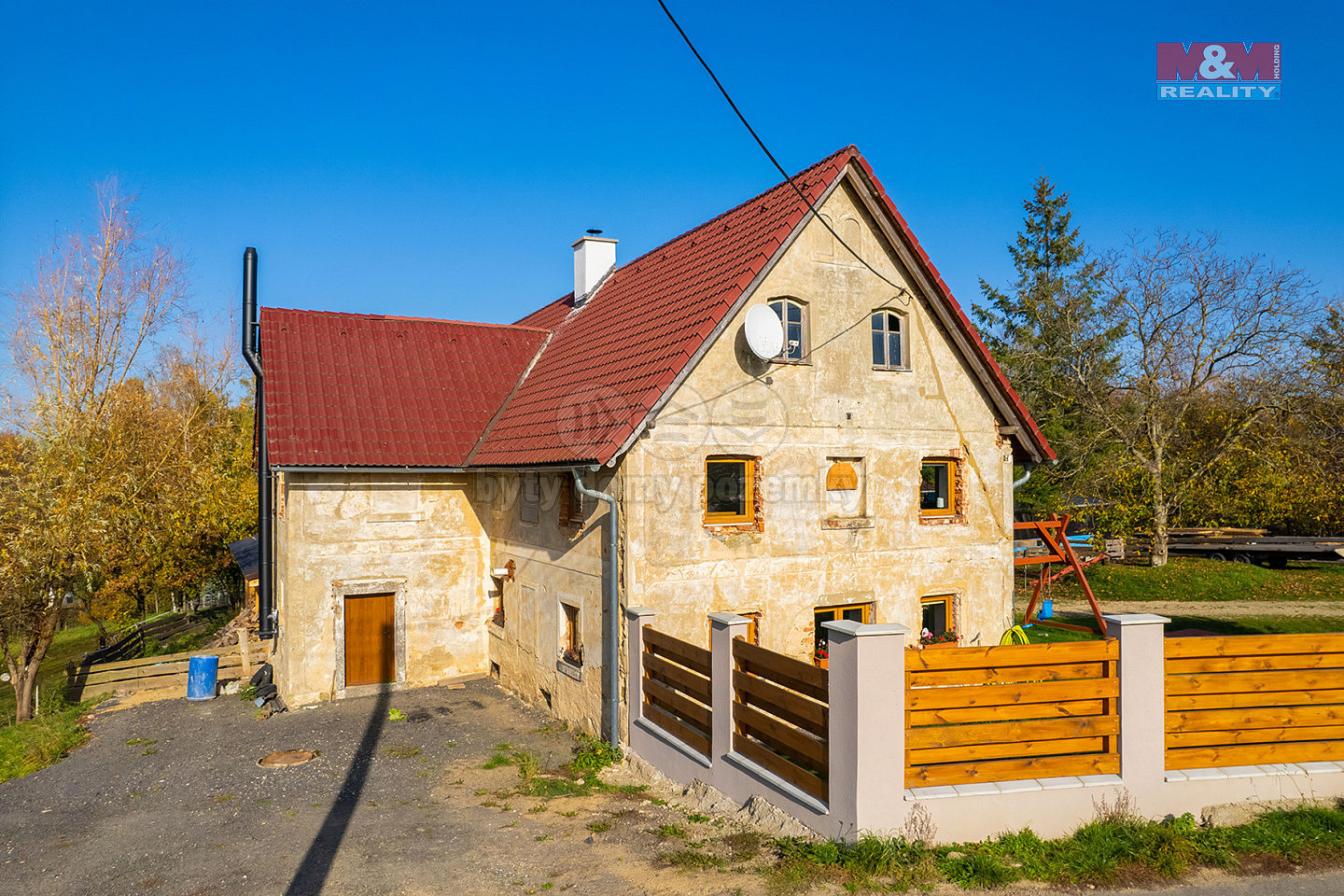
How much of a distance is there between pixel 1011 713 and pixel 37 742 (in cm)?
1428

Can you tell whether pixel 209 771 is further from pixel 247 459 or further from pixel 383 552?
pixel 247 459

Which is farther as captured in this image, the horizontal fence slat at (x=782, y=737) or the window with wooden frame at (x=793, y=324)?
the window with wooden frame at (x=793, y=324)

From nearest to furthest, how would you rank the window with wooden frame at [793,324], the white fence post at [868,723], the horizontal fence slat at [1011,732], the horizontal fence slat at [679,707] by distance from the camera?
the white fence post at [868,723]
the horizontal fence slat at [1011,732]
the horizontal fence slat at [679,707]
the window with wooden frame at [793,324]

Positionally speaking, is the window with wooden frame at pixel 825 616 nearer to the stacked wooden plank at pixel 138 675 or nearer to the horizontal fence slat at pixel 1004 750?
the horizontal fence slat at pixel 1004 750

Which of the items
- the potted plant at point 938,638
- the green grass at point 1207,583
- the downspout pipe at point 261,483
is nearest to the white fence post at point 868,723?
the potted plant at point 938,638

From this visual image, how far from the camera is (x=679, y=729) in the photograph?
368 inches

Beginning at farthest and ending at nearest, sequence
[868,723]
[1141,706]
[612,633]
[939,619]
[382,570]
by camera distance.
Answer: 1. [382,570]
2. [939,619]
3. [612,633]
4. [1141,706]
5. [868,723]

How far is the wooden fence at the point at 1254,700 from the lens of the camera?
24.6 feet

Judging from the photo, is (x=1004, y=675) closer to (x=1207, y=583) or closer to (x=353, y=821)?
(x=353, y=821)

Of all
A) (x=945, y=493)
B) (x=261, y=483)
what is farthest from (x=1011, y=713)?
(x=261, y=483)

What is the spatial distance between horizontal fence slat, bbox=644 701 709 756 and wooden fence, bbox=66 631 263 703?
10307mm

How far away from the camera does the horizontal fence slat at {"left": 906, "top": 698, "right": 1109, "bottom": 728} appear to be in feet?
22.9

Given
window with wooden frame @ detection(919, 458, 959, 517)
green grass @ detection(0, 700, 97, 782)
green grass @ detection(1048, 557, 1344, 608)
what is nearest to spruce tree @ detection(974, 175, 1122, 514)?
green grass @ detection(1048, 557, 1344, 608)

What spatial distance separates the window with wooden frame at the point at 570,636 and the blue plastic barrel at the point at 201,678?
782 cm
